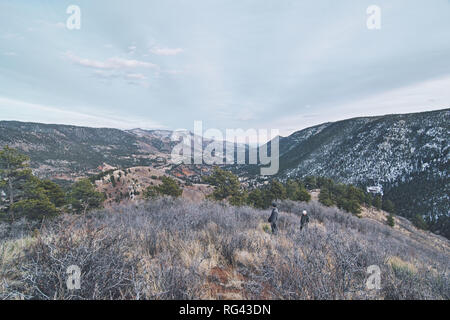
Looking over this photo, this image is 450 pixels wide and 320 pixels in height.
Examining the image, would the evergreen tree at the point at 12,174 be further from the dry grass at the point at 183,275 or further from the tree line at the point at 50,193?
the dry grass at the point at 183,275

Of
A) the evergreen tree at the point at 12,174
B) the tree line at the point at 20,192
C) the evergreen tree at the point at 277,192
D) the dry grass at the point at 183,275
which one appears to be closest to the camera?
the dry grass at the point at 183,275

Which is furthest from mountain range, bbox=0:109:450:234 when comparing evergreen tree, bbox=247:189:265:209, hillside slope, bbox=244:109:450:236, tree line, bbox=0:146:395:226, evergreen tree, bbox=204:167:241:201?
evergreen tree, bbox=204:167:241:201

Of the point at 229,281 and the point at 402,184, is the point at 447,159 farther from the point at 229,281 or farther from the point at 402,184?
the point at 229,281

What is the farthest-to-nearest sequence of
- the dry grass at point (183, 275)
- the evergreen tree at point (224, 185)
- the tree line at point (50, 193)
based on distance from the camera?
the evergreen tree at point (224, 185) → the tree line at point (50, 193) → the dry grass at point (183, 275)

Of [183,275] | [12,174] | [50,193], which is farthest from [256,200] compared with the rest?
[12,174]

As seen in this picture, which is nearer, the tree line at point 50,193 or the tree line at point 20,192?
the tree line at point 20,192

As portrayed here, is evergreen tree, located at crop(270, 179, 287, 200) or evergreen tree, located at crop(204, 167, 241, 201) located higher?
evergreen tree, located at crop(204, 167, 241, 201)

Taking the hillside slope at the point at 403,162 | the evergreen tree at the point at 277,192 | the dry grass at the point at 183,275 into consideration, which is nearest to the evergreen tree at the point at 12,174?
the dry grass at the point at 183,275

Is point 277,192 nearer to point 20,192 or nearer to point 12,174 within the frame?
point 20,192

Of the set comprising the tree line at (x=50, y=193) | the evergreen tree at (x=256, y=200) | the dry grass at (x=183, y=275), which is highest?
the dry grass at (x=183, y=275)

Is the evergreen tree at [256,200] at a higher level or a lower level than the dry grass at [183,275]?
lower

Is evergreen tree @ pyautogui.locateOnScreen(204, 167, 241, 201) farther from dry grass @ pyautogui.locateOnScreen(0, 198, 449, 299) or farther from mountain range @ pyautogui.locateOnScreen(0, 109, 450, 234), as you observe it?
mountain range @ pyautogui.locateOnScreen(0, 109, 450, 234)

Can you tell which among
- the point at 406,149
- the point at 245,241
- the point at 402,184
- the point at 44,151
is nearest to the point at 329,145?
the point at 406,149
